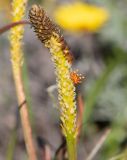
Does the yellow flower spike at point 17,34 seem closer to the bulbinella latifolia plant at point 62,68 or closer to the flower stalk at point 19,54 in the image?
the flower stalk at point 19,54

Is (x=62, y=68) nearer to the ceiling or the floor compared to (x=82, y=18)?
nearer to the floor

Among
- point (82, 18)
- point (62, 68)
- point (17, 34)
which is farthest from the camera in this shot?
point (82, 18)

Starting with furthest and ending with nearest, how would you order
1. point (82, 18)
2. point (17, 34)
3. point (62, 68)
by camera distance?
point (82, 18) < point (17, 34) < point (62, 68)

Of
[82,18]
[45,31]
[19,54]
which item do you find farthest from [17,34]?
[82,18]

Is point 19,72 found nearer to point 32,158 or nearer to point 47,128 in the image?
point 32,158

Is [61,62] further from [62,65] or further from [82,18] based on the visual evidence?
[82,18]

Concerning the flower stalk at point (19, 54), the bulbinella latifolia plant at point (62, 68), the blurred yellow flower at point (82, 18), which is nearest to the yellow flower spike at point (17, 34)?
the flower stalk at point (19, 54)
